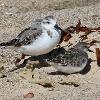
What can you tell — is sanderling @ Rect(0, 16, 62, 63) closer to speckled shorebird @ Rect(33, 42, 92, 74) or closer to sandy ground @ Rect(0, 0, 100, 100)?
speckled shorebird @ Rect(33, 42, 92, 74)

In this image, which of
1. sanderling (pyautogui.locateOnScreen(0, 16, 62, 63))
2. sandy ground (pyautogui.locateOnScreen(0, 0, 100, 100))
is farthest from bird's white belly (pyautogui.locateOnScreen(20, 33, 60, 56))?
sandy ground (pyautogui.locateOnScreen(0, 0, 100, 100))

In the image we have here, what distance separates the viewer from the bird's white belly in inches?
348

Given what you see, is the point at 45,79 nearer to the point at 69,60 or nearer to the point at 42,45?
the point at 69,60

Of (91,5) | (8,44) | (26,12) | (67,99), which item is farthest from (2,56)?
(91,5)

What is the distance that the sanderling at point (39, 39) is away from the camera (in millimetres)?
8859

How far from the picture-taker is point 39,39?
891 cm

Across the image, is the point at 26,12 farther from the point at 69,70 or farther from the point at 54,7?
the point at 69,70

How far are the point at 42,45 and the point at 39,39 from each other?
0.47ft

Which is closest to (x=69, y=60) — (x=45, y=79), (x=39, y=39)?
(x=45, y=79)

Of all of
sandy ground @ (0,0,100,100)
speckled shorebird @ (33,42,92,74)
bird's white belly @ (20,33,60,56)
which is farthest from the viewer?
bird's white belly @ (20,33,60,56)

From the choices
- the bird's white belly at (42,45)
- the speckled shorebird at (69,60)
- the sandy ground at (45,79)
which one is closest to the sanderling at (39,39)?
the bird's white belly at (42,45)

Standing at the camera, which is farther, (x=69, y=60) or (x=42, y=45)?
(x=42, y=45)

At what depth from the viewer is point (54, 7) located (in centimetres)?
1328

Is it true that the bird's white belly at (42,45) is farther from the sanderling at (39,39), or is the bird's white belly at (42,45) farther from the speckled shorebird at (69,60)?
the speckled shorebird at (69,60)
